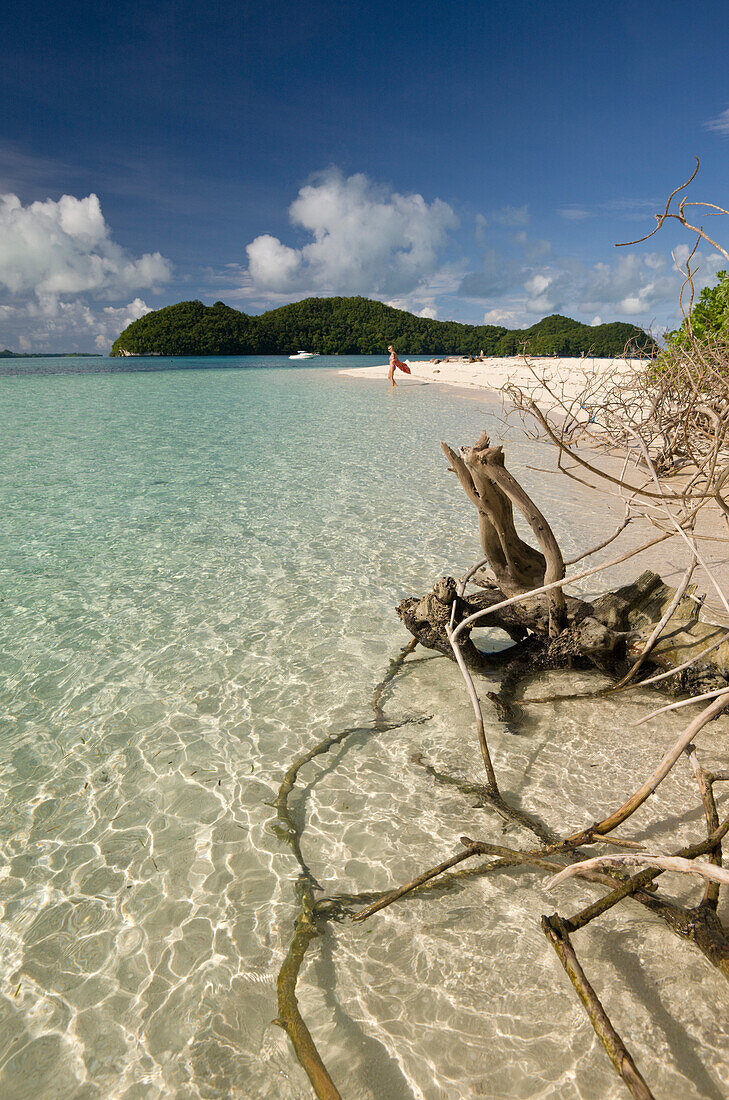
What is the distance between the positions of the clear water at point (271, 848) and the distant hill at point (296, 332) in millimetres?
123380

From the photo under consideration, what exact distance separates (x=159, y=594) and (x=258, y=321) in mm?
139471

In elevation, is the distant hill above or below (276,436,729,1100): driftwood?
above

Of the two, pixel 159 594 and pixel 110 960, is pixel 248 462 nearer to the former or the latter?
pixel 159 594

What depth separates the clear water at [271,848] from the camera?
234cm

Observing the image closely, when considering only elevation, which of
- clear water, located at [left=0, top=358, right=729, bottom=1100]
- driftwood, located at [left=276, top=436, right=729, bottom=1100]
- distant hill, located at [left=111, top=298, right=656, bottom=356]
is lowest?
clear water, located at [left=0, top=358, right=729, bottom=1100]

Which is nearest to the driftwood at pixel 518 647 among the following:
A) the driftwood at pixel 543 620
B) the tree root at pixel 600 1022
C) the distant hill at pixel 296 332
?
the driftwood at pixel 543 620

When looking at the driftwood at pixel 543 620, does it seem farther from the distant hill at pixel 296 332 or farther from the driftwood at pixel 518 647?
the distant hill at pixel 296 332

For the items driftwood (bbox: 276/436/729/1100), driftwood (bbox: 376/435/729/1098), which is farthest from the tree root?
driftwood (bbox: 376/435/729/1098)

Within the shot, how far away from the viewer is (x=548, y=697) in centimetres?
454

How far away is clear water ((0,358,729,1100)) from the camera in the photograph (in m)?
2.34

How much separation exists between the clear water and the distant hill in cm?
12338

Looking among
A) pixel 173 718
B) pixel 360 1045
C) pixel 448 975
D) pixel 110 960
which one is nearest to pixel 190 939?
pixel 110 960

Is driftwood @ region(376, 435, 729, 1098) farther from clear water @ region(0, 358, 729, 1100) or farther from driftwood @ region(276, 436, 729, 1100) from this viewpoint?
clear water @ region(0, 358, 729, 1100)

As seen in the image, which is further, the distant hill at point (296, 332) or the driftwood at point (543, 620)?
the distant hill at point (296, 332)
